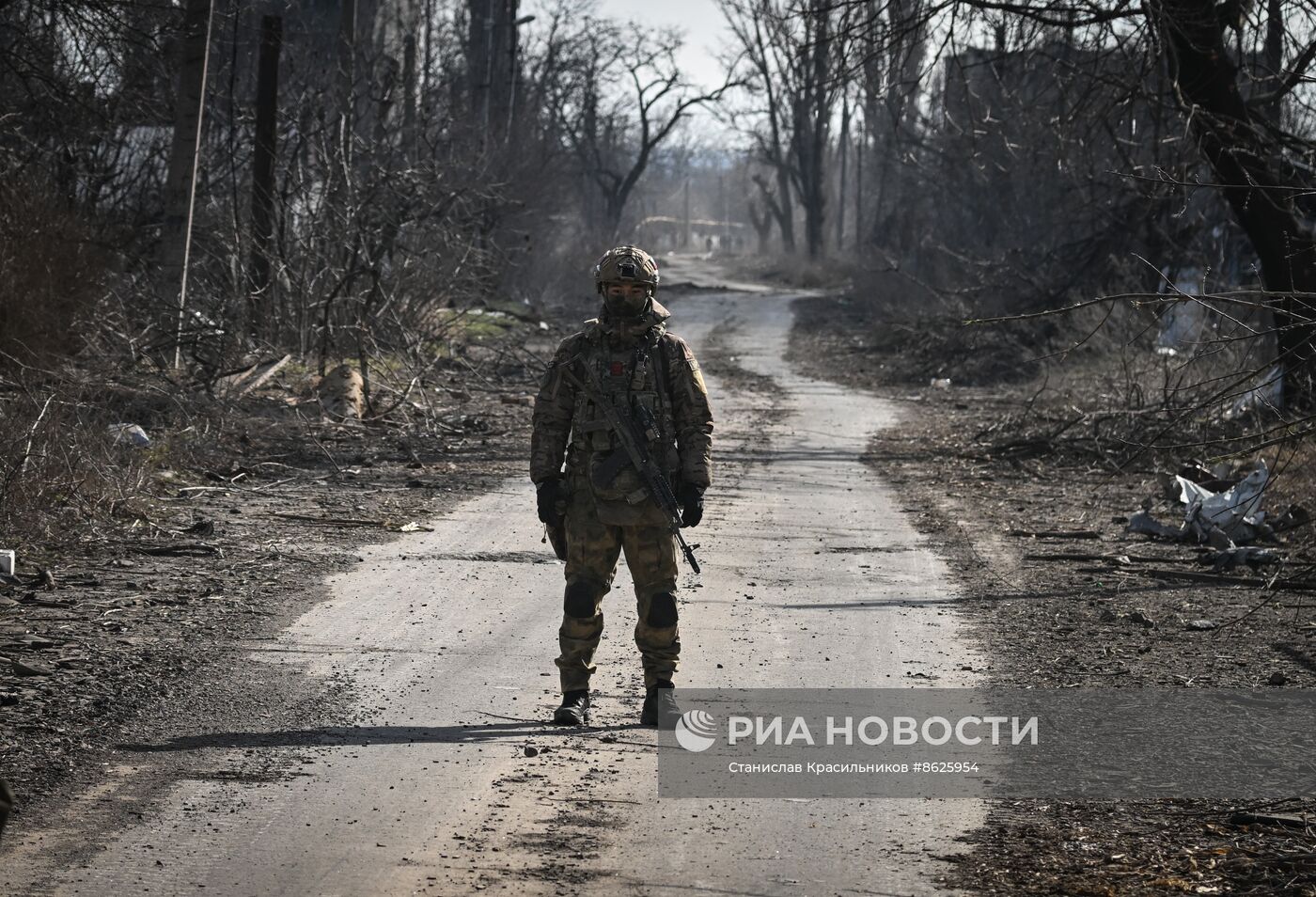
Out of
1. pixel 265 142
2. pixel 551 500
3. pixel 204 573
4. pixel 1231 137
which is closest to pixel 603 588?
pixel 551 500

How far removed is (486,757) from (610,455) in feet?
4.05

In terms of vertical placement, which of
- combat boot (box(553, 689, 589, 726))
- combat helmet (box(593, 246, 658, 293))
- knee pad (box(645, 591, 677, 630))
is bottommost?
combat boot (box(553, 689, 589, 726))

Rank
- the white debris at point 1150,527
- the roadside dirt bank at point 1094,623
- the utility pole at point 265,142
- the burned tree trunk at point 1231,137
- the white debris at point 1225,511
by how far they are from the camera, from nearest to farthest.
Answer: the roadside dirt bank at point 1094,623
the white debris at point 1225,511
the white debris at point 1150,527
the burned tree trunk at point 1231,137
the utility pole at point 265,142

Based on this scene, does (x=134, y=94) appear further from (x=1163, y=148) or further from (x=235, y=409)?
(x=1163, y=148)

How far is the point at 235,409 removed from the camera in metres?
14.0

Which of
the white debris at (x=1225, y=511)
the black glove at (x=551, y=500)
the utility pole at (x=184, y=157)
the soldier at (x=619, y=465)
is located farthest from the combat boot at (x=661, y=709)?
the utility pole at (x=184, y=157)

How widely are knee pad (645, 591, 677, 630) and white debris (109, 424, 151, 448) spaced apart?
21.0ft

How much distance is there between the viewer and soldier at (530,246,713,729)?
5.75 m

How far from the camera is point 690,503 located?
5.80 metres

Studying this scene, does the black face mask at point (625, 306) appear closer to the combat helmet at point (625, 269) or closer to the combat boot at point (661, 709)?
the combat helmet at point (625, 269)

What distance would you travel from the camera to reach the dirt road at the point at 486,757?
13.7ft

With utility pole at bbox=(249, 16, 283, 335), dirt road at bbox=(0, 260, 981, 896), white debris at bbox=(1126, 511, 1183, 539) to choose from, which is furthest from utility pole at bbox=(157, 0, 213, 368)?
white debris at bbox=(1126, 511, 1183, 539)

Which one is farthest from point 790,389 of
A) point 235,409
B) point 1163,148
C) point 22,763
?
point 22,763

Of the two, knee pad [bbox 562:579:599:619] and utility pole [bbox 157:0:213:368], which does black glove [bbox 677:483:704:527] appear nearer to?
knee pad [bbox 562:579:599:619]
